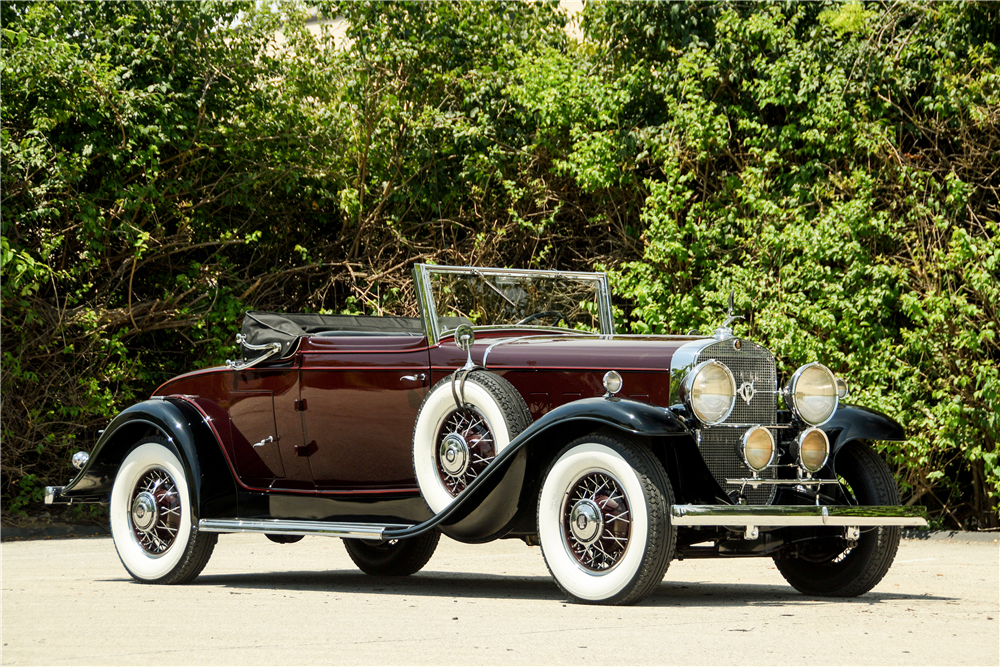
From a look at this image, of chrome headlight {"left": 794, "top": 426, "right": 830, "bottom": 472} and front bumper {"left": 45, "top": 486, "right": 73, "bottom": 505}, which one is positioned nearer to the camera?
chrome headlight {"left": 794, "top": 426, "right": 830, "bottom": 472}

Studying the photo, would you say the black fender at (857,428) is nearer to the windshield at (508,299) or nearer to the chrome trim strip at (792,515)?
the chrome trim strip at (792,515)

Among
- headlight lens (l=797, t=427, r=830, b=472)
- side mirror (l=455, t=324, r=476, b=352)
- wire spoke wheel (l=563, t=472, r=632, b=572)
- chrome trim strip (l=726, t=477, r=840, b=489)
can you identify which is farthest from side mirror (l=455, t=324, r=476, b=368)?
headlight lens (l=797, t=427, r=830, b=472)

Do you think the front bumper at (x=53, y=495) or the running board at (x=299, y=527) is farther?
the front bumper at (x=53, y=495)

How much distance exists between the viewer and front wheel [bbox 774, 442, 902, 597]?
556cm

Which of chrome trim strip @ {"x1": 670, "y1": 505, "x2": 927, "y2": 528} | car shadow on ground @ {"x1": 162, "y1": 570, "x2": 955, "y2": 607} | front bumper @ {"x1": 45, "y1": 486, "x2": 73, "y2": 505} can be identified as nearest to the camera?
chrome trim strip @ {"x1": 670, "y1": 505, "x2": 927, "y2": 528}

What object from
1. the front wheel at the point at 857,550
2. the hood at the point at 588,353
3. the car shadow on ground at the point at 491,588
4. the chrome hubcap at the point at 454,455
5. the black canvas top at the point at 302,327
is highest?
the black canvas top at the point at 302,327

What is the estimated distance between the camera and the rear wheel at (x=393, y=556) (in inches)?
284

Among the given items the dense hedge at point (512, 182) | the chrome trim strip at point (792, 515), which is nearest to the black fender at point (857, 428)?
the chrome trim strip at point (792, 515)

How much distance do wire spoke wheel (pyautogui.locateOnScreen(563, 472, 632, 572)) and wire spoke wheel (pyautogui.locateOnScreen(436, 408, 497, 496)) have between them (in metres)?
0.63

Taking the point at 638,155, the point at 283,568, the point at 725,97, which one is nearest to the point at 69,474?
the point at 283,568

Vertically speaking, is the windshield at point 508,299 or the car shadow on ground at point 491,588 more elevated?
the windshield at point 508,299

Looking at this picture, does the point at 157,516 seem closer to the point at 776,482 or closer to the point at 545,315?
the point at 545,315

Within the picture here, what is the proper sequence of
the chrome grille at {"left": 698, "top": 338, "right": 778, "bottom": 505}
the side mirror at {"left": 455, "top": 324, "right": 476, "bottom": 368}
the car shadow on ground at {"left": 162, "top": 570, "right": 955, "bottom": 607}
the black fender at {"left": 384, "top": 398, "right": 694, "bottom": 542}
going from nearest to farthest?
the black fender at {"left": 384, "top": 398, "right": 694, "bottom": 542}, the chrome grille at {"left": 698, "top": 338, "right": 778, "bottom": 505}, the car shadow on ground at {"left": 162, "top": 570, "right": 955, "bottom": 607}, the side mirror at {"left": 455, "top": 324, "right": 476, "bottom": 368}

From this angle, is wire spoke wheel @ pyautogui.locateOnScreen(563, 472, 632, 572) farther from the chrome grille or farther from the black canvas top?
the black canvas top
